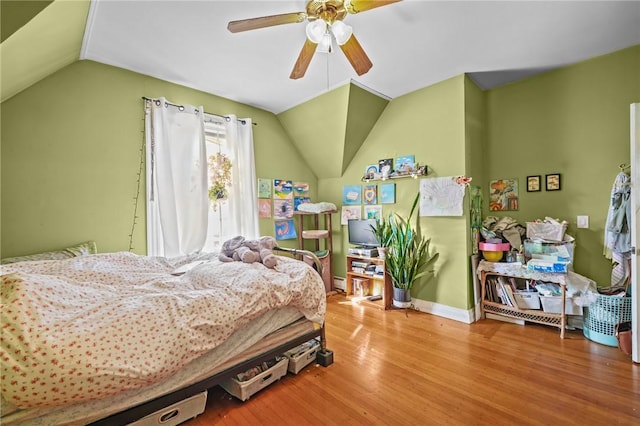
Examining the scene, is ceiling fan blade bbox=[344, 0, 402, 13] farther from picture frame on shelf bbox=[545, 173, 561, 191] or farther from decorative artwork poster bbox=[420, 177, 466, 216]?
picture frame on shelf bbox=[545, 173, 561, 191]

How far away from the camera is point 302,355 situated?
2082 mm

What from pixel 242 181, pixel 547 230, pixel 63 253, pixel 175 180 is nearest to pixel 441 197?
pixel 547 230

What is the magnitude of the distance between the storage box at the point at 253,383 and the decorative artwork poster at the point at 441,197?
2.29m

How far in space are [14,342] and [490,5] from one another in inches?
125

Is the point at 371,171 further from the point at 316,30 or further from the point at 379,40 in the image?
the point at 316,30

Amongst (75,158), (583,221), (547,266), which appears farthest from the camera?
(583,221)

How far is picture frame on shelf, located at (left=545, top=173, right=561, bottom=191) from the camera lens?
2.92m

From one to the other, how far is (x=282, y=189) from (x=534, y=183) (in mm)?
3083

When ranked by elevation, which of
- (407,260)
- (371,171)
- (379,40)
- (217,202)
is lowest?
(407,260)

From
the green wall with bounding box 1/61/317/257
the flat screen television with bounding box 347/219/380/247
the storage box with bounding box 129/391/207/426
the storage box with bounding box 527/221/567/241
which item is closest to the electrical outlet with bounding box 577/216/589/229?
the storage box with bounding box 527/221/567/241

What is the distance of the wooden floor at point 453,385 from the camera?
1614mm

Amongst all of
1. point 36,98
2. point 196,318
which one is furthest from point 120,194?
point 196,318

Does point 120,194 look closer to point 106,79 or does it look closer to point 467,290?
point 106,79

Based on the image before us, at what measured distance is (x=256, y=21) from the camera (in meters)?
1.68
